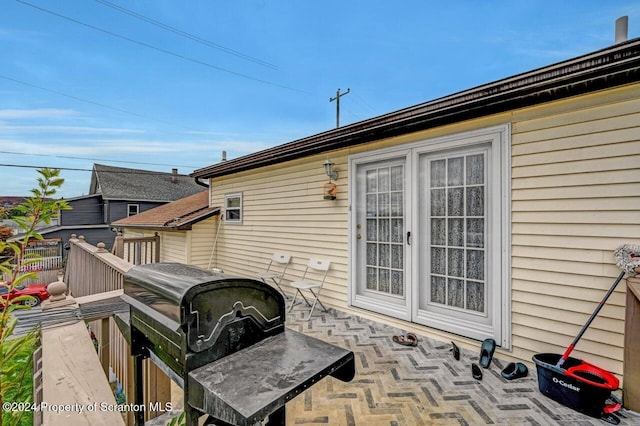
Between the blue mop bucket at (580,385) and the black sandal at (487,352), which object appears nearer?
the blue mop bucket at (580,385)

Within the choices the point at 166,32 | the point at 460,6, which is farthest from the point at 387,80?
the point at 166,32

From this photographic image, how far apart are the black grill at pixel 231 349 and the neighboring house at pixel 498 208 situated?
2641mm

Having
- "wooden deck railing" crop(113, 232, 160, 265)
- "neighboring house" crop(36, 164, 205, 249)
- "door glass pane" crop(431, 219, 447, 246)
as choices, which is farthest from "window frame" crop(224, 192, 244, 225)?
"neighboring house" crop(36, 164, 205, 249)

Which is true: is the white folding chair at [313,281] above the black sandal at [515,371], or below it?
above

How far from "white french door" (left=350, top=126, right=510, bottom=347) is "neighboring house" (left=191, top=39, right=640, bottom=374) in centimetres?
1

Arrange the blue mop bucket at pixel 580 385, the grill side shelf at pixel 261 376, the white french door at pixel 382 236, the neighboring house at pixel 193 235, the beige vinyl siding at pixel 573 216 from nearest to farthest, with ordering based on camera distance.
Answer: the grill side shelf at pixel 261 376
the blue mop bucket at pixel 580 385
the beige vinyl siding at pixel 573 216
the white french door at pixel 382 236
the neighboring house at pixel 193 235

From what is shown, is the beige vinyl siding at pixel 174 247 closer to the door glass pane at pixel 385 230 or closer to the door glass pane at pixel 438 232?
the door glass pane at pixel 385 230

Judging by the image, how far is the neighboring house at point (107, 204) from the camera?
17047mm

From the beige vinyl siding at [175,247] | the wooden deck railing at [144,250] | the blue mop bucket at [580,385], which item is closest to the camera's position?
the blue mop bucket at [580,385]

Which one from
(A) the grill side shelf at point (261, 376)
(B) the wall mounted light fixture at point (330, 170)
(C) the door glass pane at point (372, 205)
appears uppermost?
(B) the wall mounted light fixture at point (330, 170)

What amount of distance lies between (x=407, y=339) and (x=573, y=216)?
2056mm

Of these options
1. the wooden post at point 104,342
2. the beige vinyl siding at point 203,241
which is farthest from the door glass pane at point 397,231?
the beige vinyl siding at point 203,241

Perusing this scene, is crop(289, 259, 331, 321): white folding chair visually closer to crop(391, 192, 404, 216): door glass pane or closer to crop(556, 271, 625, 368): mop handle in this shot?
crop(391, 192, 404, 216): door glass pane

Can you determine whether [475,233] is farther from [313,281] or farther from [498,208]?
[313,281]
